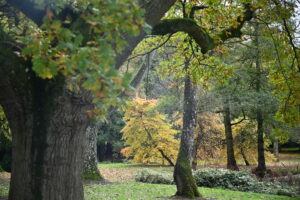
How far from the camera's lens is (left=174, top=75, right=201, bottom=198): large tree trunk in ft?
31.9

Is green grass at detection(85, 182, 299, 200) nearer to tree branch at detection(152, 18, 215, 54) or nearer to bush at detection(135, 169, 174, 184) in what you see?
bush at detection(135, 169, 174, 184)

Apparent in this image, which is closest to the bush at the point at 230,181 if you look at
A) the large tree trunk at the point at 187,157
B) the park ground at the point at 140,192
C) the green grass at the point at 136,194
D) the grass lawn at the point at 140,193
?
the park ground at the point at 140,192

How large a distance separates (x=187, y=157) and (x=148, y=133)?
1385cm

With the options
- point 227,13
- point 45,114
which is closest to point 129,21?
point 45,114

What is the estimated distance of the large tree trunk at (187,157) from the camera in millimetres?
9727

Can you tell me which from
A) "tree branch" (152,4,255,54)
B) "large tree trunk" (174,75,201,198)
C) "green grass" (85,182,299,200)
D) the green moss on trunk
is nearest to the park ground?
"green grass" (85,182,299,200)

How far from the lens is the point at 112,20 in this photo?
254cm

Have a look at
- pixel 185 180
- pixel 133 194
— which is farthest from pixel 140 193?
pixel 185 180

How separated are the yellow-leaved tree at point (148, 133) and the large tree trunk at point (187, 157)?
12.9 metres

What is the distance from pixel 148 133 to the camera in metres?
23.9

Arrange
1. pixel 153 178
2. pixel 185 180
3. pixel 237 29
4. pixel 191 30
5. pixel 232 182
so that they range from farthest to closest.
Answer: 1. pixel 153 178
2. pixel 232 182
3. pixel 185 180
4. pixel 237 29
5. pixel 191 30

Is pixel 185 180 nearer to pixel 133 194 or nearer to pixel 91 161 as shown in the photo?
pixel 133 194

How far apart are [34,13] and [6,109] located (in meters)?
1.32

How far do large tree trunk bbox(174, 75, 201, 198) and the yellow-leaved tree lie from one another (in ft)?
42.2
